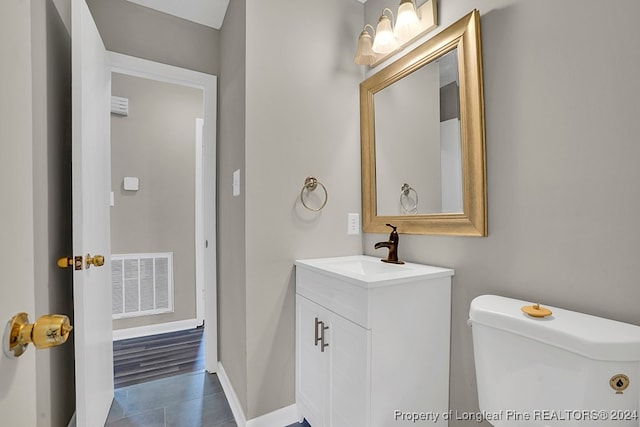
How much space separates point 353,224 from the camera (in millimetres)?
1802

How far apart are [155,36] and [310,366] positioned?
2.17 m

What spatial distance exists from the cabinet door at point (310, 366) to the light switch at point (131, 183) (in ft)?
6.48

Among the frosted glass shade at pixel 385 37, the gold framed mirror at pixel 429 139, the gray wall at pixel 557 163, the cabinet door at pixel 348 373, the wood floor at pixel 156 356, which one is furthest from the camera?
the wood floor at pixel 156 356

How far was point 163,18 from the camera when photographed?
196 cm

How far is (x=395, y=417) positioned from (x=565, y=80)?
4.34ft

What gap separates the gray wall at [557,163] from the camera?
0.86 m

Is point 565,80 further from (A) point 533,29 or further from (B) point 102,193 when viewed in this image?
(B) point 102,193

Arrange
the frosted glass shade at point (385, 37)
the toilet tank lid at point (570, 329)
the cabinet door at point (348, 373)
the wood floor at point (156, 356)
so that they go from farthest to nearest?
the wood floor at point (156, 356), the frosted glass shade at point (385, 37), the cabinet door at point (348, 373), the toilet tank lid at point (570, 329)

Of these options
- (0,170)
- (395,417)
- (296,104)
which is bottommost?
(395,417)

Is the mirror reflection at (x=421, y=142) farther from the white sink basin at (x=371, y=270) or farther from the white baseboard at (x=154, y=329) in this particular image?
the white baseboard at (x=154, y=329)

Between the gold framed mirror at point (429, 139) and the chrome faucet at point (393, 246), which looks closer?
the gold framed mirror at point (429, 139)

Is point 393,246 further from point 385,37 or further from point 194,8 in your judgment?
point 194,8

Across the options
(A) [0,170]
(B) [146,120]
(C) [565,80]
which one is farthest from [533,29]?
(B) [146,120]

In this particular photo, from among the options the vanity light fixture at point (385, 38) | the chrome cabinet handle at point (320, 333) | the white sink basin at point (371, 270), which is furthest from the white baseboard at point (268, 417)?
the vanity light fixture at point (385, 38)
